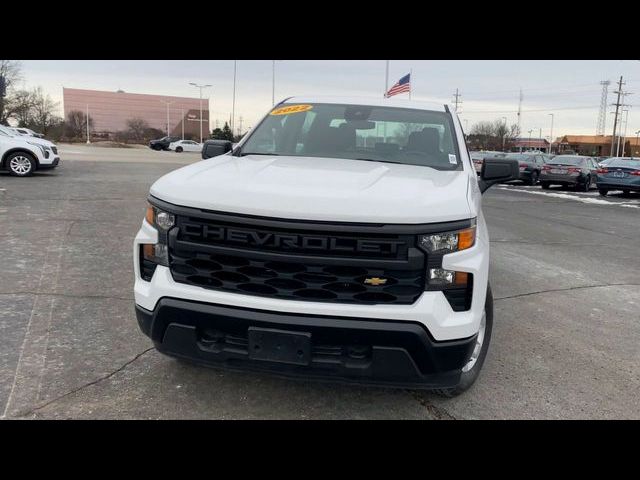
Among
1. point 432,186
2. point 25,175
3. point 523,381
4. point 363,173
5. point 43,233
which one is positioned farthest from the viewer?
point 25,175

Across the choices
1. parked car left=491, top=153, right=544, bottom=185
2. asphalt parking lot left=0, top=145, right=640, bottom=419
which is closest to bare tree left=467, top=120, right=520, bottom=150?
parked car left=491, top=153, right=544, bottom=185

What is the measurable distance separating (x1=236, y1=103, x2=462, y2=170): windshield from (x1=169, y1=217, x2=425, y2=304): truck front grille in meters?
1.40

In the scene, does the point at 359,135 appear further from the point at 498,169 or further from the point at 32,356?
the point at 32,356

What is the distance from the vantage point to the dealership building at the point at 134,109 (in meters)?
116

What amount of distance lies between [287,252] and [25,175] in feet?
49.8

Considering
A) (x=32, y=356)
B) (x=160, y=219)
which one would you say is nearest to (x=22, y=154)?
(x=32, y=356)

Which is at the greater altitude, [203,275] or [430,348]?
[203,275]

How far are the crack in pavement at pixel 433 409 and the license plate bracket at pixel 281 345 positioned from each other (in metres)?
0.96

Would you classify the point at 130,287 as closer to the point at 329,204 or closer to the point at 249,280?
the point at 249,280

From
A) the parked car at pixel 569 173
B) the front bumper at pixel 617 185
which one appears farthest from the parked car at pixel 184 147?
the front bumper at pixel 617 185

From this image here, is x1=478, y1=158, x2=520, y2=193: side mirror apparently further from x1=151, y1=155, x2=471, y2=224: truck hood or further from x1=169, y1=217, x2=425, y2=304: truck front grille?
x1=169, y1=217, x2=425, y2=304: truck front grille

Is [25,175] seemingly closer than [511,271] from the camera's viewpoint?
No

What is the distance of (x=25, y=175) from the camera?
1532 centimetres
